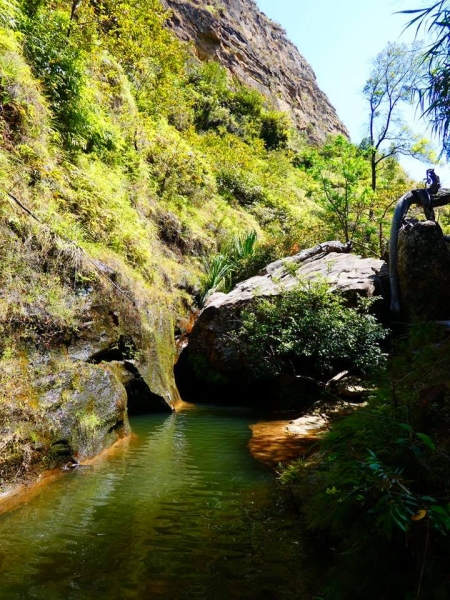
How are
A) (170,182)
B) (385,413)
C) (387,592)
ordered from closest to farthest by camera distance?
(387,592) < (385,413) < (170,182)

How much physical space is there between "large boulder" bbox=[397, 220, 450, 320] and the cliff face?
2979cm

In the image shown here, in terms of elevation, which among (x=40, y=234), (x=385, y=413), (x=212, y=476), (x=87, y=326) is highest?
(x=40, y=234)

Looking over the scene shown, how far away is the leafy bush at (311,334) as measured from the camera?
823 cm

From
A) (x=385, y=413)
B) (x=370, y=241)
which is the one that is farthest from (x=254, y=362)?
(x=370, y=241)

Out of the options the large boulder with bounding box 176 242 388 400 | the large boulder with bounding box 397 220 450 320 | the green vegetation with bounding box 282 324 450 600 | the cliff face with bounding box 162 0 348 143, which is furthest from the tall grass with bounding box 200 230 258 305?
the cliff face with bounding box 162 0 348 143

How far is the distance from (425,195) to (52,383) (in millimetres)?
8327

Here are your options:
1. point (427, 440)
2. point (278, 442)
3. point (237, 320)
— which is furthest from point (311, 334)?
point (427, 440)

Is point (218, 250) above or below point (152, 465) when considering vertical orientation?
above

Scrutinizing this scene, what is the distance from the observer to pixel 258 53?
40.0 m

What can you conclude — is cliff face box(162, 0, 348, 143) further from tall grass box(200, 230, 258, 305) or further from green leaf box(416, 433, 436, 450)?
green leaf box(416, 433, 436, 450)

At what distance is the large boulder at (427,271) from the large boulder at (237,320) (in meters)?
0.78

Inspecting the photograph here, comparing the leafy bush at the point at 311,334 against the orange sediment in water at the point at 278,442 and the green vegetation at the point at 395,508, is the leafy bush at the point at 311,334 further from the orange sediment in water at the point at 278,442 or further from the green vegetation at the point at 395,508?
the green vegetation at the point at 395,508

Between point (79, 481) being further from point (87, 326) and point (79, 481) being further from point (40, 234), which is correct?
point (40, 234)

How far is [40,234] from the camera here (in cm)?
645
